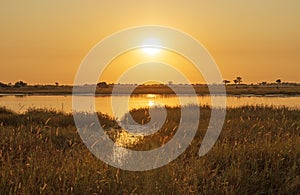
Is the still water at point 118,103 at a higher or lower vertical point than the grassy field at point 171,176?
higher

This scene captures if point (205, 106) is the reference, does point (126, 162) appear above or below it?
below

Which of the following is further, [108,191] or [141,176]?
[141,176]

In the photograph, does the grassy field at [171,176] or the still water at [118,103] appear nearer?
the grassy field at [171,176]

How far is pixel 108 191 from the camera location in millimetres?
6129

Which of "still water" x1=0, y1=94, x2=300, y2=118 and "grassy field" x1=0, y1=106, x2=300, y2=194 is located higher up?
"still water" x1=0, y1=94, x2=300, y2=118

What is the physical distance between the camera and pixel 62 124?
17.9 meters

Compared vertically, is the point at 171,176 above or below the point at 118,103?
below

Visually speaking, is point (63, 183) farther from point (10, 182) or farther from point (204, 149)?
point (204, 149)

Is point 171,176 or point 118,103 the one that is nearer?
point 171,176

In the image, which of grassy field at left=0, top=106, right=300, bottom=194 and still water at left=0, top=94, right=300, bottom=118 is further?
still water at left=0, top=94, right=300, bottom=118

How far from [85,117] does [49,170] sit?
14037 mm

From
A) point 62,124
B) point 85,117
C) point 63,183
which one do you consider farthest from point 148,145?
point 85,117

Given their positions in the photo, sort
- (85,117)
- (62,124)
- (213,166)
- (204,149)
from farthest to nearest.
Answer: (85,117), (62,124), (204,149), (213,166)

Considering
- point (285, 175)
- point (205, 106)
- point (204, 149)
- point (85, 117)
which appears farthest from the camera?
point (205, 106)
